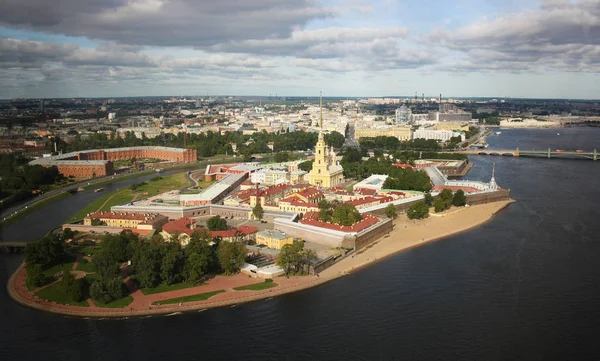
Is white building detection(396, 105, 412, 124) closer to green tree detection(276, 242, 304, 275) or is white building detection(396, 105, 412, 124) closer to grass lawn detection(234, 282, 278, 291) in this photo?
green tree detection(276, 242, 304, 275)

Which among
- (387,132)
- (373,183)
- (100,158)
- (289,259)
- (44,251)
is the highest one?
(387,132)

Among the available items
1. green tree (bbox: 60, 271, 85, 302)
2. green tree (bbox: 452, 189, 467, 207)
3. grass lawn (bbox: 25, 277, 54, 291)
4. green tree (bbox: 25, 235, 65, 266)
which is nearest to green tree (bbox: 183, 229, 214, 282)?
green tree (bbox: 60, 271, 85, 302)

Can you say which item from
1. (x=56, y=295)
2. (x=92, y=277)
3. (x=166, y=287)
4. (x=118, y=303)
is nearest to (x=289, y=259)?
(x=166, y=287)

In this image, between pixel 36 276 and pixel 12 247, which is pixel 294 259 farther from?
pixel 12 247

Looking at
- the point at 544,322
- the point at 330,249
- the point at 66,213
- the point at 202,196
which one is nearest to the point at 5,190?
the point at 66,213

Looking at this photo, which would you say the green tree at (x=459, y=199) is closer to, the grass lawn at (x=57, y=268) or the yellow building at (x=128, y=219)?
the yellow building at (x=128, y=219)
